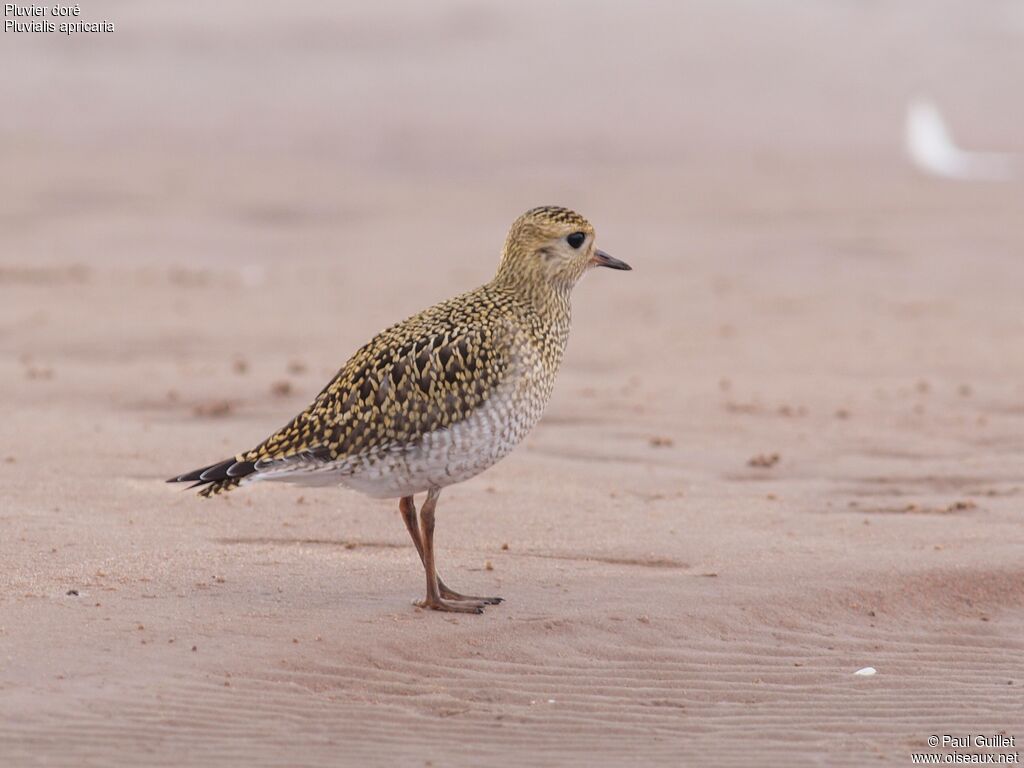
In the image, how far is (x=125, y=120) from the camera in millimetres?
21359

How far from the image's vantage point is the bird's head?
23.2ft

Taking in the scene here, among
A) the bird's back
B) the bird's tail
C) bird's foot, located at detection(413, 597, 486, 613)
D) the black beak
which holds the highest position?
the black beak

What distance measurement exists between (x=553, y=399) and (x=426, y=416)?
14.1ft

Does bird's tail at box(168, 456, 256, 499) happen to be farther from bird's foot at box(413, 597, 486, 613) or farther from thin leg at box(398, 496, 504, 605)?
bird's foot at box(413, 597, 486, 613)

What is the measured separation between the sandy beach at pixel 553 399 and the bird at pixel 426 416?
0.50 m

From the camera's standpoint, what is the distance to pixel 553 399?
10.8 metres

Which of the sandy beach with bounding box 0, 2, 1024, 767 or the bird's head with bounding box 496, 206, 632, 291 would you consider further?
the bird's head with bounding box 496, 206, 632, 291

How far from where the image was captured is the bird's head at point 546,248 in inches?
279

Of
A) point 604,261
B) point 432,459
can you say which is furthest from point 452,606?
point 604,261

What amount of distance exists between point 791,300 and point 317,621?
8829mm

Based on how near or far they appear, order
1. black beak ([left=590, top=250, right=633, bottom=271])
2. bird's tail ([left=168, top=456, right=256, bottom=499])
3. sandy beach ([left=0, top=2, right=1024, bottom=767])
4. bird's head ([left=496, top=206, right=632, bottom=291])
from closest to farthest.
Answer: sandy beach ([left=0, top=2, right=1024, bottom=767]) → bird's tail ([left=168, top=456, right=256, bottom=499]) → bird's head ([left=496, top=206, right=632, bottom=291]) → black beak ([left=590, top=250, right=633, bottom=271])

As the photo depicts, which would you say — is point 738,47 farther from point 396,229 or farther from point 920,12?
point 396,229

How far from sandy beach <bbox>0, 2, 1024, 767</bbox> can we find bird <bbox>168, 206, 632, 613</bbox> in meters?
0.50

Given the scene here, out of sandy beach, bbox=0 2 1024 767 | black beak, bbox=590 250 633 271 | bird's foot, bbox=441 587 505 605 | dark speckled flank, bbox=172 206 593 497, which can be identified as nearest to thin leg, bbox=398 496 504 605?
bird's foot, bbox=441 587 505 605
